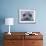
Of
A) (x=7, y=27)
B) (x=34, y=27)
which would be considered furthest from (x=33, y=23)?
(x=7, y=27)

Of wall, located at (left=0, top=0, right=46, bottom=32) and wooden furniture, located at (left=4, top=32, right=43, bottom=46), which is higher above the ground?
wall, located at (left=0, top=0, right=46, bottom=32)

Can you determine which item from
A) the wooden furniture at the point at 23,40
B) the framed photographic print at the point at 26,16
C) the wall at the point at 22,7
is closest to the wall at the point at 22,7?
the wall at the point at 22,7

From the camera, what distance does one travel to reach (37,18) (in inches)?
175

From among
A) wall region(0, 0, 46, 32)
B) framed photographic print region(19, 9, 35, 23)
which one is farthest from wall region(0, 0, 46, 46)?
framed photographic print region(19, 9, 35, 23)

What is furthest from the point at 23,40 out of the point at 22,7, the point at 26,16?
the point at 22,7

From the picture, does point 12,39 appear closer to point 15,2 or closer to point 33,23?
point 33,23

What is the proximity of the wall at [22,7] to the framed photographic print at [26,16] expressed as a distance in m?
0.13

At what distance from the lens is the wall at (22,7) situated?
14.5 feet

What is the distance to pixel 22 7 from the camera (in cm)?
443

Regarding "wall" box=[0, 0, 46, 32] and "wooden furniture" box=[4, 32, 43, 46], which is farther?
"wall" box=[0, 0, 46, 32]

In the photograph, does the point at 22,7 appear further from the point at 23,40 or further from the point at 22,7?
the point at 23,40

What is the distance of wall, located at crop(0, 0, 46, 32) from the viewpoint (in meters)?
4.43

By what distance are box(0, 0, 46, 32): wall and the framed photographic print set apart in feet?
0.42

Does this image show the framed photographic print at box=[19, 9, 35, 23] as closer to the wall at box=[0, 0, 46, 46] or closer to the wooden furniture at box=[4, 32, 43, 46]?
the wall at box=[0, 0, 46, 46]
